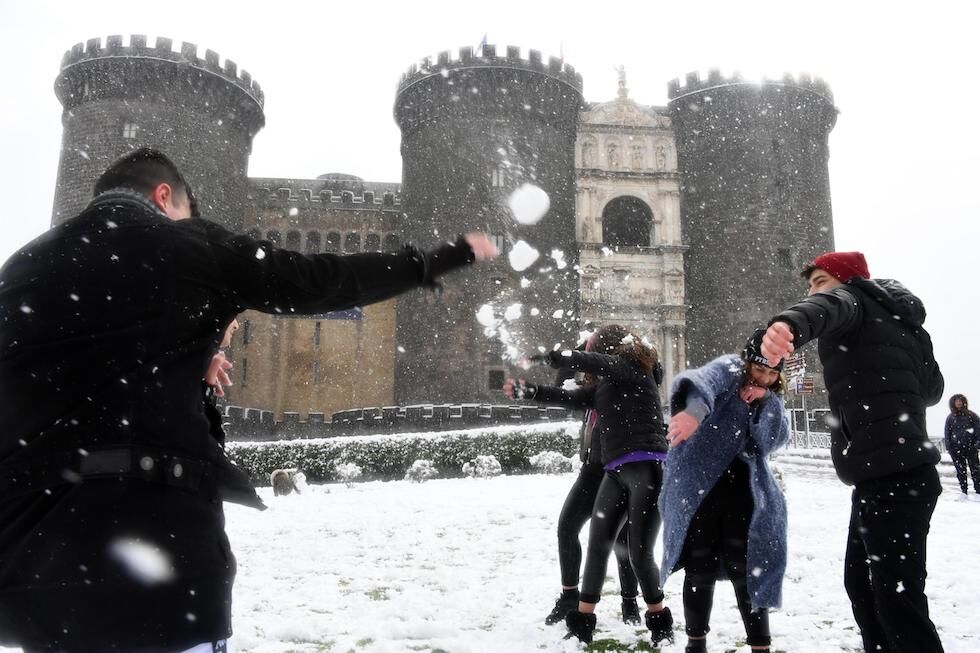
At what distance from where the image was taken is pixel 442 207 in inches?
1158

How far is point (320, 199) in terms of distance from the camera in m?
32.2

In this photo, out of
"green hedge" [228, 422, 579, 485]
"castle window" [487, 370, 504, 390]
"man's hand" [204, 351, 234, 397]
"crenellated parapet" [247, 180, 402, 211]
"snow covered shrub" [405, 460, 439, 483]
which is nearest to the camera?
"man's hand" [204, 351, 234, 397]

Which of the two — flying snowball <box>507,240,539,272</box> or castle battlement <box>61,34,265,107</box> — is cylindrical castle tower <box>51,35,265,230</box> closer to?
castle battlement <box>61,34,265,107</box>

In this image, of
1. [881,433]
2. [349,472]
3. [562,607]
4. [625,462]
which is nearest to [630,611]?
[562,607]

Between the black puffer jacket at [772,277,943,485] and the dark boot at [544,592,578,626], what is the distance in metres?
1.75

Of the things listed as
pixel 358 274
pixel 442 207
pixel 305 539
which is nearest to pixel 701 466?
pixel 358 274

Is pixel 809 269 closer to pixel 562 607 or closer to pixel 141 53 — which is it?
pixel 562 607

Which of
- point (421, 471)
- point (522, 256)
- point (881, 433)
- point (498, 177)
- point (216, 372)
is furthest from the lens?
point (498, 177)

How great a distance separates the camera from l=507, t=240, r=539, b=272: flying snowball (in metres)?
28.6

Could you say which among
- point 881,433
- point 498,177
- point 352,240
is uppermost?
point 498,177

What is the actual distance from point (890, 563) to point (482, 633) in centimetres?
213

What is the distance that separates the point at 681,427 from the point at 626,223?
30.0m

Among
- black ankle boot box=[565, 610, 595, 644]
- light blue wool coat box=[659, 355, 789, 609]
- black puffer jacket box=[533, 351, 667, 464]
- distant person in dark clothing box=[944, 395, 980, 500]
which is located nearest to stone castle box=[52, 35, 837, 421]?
distant person in dark clothing box=[944, 395, 980, 500]

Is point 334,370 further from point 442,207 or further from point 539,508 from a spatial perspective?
point 539,508
